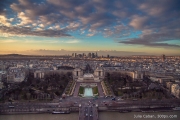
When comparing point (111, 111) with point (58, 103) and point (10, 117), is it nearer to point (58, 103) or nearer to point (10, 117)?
point (58, 103)

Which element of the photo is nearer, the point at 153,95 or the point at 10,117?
the point at 10,117

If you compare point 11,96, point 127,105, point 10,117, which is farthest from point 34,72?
point 127,105

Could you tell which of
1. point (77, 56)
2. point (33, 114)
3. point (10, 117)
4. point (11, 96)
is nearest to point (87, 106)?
point (33, 114)

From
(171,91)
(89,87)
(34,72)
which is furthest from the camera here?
(34,72)

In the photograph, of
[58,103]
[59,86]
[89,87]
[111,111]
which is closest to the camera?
[111,111]

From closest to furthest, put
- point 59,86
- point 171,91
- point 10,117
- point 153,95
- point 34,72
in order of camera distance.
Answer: point 10,117 → point 153,95 → point 171,91 → point 59,86 → point 34,72

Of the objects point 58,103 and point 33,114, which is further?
point 58,103

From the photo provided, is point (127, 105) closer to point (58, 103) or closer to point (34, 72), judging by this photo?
point (58, 103)

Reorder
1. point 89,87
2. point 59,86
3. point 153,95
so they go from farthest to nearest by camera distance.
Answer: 1. point 89,87
2. point 59,86
3. point 153,95
